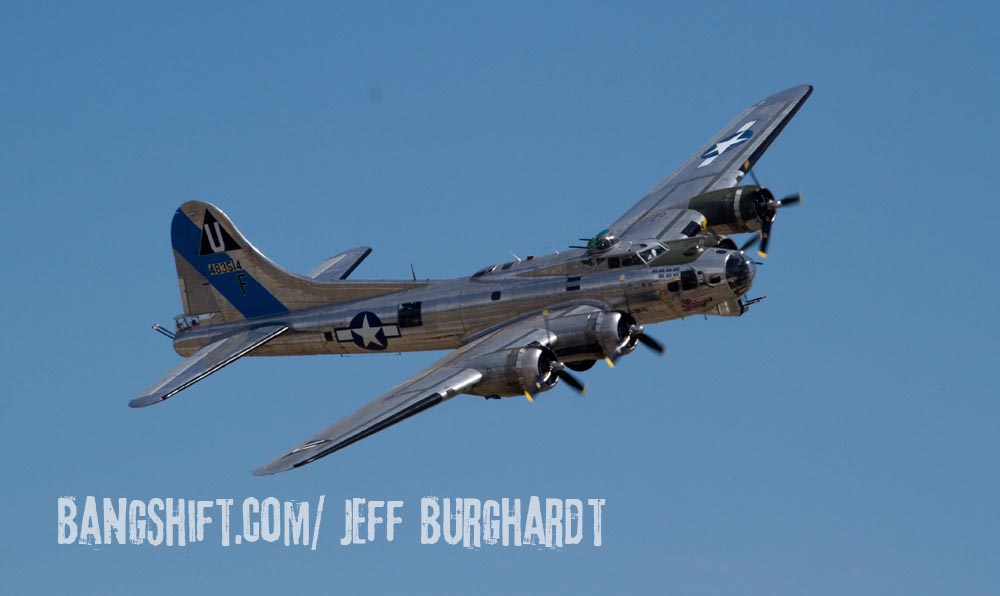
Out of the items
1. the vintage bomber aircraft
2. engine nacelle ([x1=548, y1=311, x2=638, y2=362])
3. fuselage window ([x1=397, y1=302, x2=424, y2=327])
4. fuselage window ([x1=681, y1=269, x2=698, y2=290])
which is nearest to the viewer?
the vintage bomber aircraft

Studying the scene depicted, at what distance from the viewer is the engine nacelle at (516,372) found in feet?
141

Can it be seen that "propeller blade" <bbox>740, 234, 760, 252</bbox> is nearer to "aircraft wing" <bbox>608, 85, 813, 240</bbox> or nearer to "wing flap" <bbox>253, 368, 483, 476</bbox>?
"aircraft wing" <bbox>608, 85, 813, 240</bbox>

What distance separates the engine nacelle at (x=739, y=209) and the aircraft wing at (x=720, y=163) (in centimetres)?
112

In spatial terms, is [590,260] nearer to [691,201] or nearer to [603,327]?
[603,327]

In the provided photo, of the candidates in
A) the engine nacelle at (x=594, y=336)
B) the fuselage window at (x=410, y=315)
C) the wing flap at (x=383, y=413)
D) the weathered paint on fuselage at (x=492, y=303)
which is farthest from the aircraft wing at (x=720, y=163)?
the wing flap at (x=383, y=413)

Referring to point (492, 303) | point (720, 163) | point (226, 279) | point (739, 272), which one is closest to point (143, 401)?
point (226, 279)

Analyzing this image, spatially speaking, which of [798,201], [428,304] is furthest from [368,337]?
[798,201]

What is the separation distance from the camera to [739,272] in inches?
1800

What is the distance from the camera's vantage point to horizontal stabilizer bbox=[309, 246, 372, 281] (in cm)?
5356

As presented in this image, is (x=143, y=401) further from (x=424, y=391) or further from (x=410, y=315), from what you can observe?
(x=424, y=391)

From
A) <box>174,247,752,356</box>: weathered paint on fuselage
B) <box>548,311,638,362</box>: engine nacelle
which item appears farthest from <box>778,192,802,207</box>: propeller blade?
<box>548,311,638,362</box>: engine nacelle

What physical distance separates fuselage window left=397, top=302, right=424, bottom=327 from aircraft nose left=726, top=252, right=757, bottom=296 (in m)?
9.22

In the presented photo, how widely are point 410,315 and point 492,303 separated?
103 inches

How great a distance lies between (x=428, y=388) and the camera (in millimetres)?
43000
